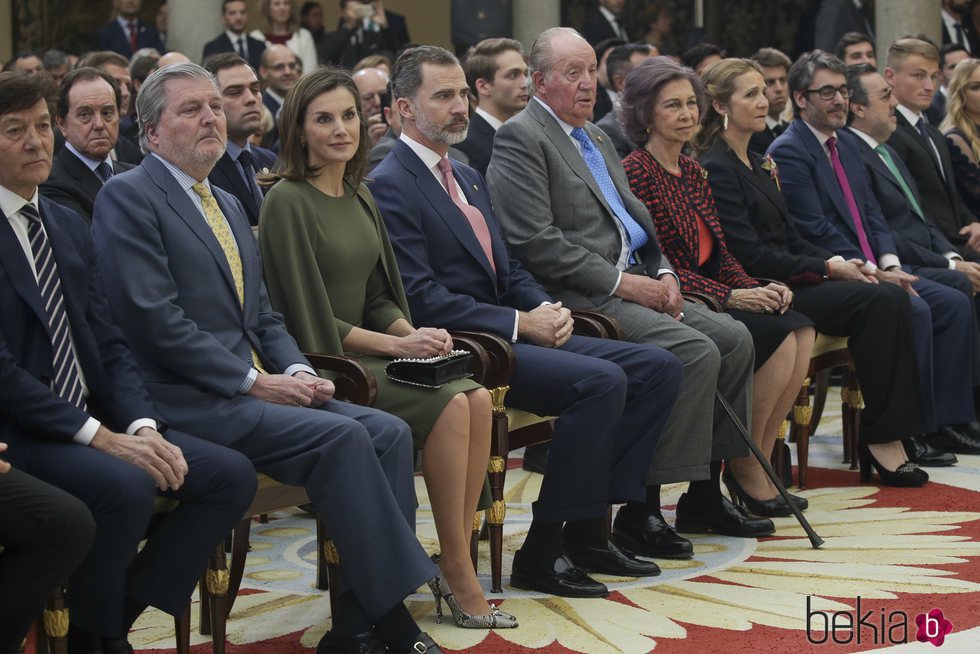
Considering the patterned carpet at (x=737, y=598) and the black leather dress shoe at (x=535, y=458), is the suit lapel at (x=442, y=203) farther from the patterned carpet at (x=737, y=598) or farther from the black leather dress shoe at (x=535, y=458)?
the black leather dress shoe at (x=535, y=458)

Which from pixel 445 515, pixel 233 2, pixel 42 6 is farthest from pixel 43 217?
pixel 42 6

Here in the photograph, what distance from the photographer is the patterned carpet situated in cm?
399

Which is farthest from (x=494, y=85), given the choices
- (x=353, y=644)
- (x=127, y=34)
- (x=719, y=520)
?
(x=127, y=34)

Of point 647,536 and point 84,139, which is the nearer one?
point 647,536

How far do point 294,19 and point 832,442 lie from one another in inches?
217

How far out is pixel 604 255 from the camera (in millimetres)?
5348

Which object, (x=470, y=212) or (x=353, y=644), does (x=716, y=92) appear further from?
(x=353, y=644)

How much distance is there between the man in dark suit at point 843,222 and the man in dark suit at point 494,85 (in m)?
1.21

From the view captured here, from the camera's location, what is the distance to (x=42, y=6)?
14086mm

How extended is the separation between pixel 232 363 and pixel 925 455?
367 centimetres

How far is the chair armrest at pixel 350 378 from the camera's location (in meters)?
4.17

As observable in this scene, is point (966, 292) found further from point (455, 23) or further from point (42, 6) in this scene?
point (42, 6)

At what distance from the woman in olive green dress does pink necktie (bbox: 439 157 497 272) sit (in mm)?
402

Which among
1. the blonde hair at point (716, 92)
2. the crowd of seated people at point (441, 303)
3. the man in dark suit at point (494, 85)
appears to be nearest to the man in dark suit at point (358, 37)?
the crowd of seated people at point (441, 303)
